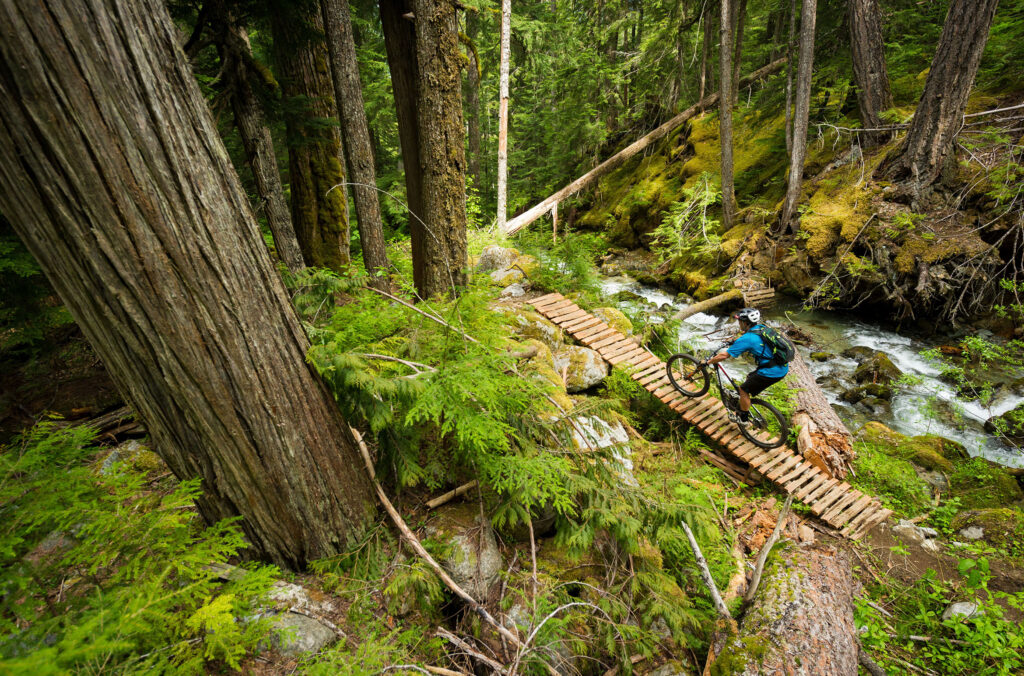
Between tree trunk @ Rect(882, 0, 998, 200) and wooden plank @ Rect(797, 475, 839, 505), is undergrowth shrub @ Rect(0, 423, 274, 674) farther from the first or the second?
tree trunk @ Rect(882, 0, 998, 200)

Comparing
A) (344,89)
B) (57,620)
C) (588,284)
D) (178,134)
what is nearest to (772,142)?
(588,284)

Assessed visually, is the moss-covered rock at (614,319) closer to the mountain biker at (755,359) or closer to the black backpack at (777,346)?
the mountain biker at (755,359)

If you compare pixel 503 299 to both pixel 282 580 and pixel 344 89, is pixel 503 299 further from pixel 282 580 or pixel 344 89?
pixel 282 580

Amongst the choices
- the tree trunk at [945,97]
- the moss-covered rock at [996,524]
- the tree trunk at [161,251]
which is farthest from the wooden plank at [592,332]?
the tree trunk at [945,97]

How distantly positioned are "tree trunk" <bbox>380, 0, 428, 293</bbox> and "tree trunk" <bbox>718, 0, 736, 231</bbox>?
10400mm

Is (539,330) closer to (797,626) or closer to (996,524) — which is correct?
(797,626)

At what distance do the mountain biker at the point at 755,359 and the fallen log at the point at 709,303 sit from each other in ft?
12.7

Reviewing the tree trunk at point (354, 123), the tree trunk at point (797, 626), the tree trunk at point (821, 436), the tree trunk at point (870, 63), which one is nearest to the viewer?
the tree trunk at point (797, 626)

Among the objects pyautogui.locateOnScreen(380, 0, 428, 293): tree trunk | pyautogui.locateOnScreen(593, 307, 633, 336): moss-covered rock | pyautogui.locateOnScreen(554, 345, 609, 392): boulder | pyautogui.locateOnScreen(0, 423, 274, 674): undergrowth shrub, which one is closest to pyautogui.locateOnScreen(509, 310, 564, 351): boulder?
pyautogui.locateOnScreen(554, 345, 609, 392): boulder

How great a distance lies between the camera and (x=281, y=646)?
179 centimetres

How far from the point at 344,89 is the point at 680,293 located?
30.9ft

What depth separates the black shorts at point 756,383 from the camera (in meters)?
5.57

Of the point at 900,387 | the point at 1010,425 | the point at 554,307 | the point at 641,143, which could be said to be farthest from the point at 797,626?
the point at 641,143

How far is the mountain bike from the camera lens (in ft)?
18.3
